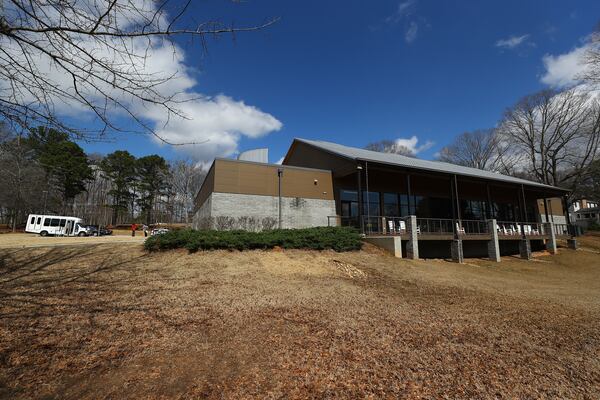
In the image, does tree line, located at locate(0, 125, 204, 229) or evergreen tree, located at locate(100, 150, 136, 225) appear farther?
evergreen tree, located at locate(100, 150, 136, 225)

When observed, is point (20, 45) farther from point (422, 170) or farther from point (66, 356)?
point (422, 170)

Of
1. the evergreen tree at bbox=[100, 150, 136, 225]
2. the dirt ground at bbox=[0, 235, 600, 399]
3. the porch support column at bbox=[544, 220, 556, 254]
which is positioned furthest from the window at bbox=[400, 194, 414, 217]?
the evergreen tree at bbox=[100, 150, 136, 225]

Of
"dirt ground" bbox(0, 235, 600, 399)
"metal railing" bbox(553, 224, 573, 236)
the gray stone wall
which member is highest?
the gray stone wall

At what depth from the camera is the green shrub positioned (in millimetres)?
11508

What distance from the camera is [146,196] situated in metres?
51.5

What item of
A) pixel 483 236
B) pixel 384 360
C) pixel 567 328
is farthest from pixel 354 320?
pixel 483 236

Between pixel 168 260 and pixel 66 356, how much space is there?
6447 mm

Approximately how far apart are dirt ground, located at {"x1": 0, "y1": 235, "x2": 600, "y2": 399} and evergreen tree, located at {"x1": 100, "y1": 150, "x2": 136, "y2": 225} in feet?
150

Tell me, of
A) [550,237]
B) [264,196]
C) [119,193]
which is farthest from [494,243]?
[119,193]

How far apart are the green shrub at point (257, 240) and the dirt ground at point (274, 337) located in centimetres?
251

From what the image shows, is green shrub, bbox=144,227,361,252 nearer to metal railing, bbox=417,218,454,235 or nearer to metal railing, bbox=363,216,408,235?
metal railing, bbox=363,216,408,235

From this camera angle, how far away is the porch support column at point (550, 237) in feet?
73.7

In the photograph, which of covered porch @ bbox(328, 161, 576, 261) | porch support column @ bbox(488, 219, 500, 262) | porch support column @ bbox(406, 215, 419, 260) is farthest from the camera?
porch support column @ bbox(488, 219, 500, 262)

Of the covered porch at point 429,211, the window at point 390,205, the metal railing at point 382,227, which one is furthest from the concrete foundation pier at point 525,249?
the metal railing at point 382,227
